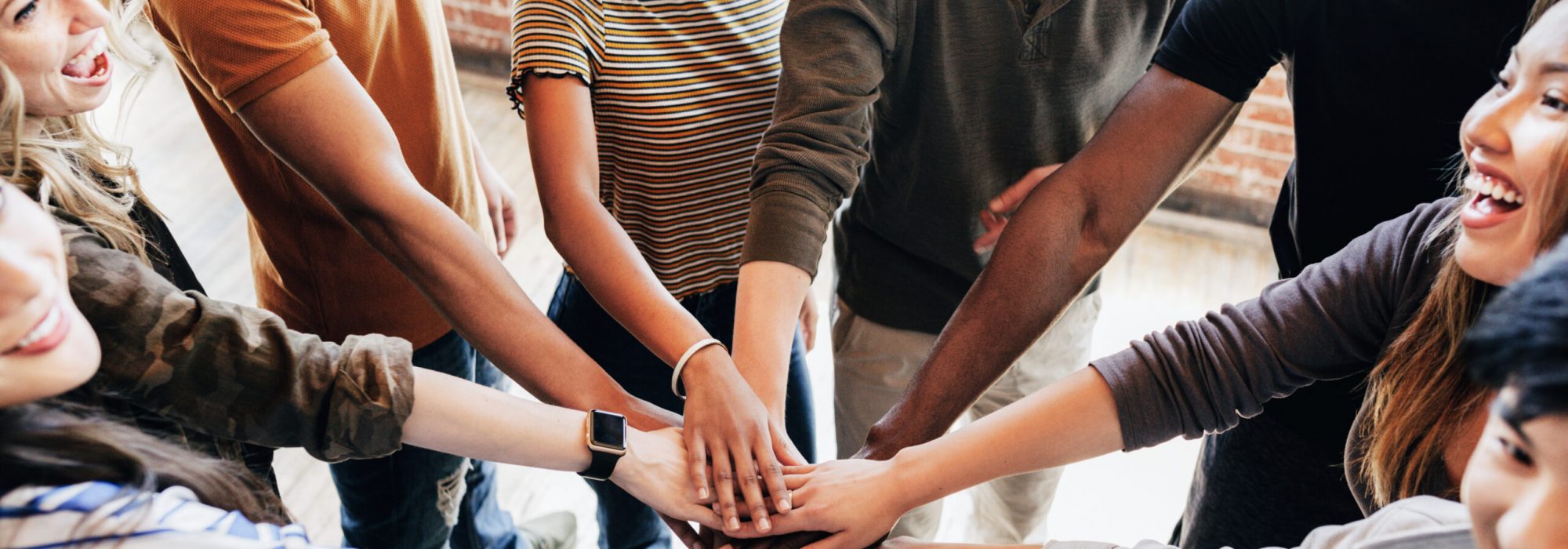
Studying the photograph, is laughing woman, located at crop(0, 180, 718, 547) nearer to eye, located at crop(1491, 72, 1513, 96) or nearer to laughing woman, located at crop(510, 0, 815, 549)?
laughing woman, located at crop(510, 0, 815, 549)

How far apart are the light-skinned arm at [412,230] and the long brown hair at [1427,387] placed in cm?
76

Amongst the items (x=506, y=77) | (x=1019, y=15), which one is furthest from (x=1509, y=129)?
(x=506, y=77)

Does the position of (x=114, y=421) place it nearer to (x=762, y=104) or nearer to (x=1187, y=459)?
(x=762, y=104)

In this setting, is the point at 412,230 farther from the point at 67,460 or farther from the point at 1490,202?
the point at 1490,202

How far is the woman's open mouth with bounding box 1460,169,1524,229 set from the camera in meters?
0.81

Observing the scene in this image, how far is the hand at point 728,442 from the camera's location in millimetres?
1172

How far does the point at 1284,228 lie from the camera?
131 centimetres

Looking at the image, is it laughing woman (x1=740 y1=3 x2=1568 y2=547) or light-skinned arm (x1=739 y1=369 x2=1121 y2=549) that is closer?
laughing woman (x1=740 y1=3 x2=1568 y2=547)

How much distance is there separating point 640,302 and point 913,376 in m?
0.44

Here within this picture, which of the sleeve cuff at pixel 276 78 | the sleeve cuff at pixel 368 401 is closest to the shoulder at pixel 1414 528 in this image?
the sleeve cuff at pixel 368 401

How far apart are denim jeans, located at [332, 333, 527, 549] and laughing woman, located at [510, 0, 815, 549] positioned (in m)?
0.19

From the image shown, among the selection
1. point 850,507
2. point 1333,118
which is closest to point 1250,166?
point 1333,118

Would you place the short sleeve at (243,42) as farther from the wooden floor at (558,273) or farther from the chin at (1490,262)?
the chin at (1490,262)

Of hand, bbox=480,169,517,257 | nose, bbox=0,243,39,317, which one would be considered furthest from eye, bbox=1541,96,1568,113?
hand, bbox=480,169,517,257
